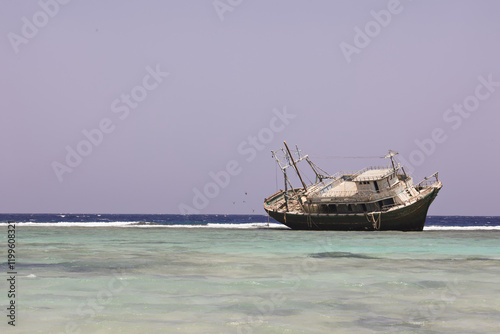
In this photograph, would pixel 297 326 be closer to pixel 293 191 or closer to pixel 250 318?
pixel 250 318

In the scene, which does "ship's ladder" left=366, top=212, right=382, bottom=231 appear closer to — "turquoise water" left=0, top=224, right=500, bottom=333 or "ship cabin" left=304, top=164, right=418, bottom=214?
"ship cabin" left=304, top=164, right=418, bottom=214

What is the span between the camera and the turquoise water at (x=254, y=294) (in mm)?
15336

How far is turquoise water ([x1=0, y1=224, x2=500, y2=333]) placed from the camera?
15.3m

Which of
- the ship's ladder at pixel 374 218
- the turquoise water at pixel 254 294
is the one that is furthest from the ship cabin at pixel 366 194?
the turquoise water at pixel 254 294

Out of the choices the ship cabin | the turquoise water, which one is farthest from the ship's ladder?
the turquoise water

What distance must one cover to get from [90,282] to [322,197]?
45.8m

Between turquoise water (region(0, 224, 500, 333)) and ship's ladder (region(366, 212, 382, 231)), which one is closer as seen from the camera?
turquoise water (region(0, 224, 500, 333))

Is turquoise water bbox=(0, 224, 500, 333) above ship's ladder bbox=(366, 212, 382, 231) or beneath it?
above

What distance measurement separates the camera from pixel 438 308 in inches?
689

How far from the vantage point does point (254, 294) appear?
1997 centimetres

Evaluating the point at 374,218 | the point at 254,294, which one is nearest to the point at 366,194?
the point at 374,218

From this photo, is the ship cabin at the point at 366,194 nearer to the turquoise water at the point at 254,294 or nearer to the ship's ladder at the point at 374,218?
the ship's ladder at the point at 374,218

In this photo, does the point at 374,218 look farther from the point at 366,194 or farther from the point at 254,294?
the point at 254,294

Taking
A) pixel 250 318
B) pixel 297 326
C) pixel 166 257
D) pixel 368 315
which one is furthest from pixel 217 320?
pixel 166 257
